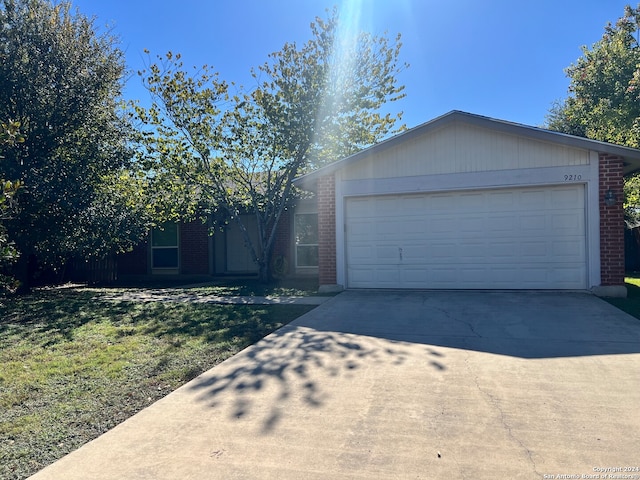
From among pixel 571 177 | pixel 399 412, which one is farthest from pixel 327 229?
pixel 399 412

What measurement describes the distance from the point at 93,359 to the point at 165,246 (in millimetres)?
11500

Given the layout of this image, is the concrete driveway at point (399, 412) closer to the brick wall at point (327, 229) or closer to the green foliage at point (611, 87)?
the brick wall at point (327, 229)

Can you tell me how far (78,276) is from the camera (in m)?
15.3

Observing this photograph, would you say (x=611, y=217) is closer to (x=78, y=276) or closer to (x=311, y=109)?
(x=311, y=109)

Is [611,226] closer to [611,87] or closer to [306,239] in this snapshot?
[306,239]

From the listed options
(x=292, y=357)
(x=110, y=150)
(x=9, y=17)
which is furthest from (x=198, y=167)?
(x=292, y=357)

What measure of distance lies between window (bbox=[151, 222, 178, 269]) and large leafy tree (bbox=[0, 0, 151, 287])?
4098 mm

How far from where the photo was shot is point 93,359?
5258 millimetres

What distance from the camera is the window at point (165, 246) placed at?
16.2m

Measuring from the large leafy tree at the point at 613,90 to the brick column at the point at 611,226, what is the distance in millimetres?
7100

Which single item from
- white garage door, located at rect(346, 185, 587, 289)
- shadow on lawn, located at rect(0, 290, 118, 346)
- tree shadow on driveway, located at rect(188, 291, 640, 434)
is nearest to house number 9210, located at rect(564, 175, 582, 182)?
white garage door, located at rect(346, 185, 587, 289)

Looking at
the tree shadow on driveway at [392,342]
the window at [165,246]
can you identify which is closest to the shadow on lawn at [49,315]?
the tree shadow on driveway at [392,342]

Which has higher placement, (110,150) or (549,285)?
(110,150)

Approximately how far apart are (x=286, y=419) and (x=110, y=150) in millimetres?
10539
